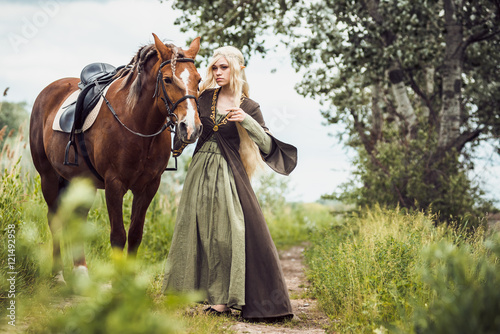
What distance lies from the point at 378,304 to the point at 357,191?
581cm

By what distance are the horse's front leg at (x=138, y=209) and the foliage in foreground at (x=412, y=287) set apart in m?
1.91

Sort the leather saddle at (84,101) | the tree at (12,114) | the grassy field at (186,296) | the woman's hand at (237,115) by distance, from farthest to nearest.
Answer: the tree at (12,114) → the leather saddle at (84,101) → the woman's hand at (237,115) → the grassy field at (186,296)

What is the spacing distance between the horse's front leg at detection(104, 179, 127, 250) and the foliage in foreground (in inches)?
78.7

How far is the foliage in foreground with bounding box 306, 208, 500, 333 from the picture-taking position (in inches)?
74.5

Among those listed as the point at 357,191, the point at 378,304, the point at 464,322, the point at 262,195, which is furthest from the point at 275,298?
the point at 262,195

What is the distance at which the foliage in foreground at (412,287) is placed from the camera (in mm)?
1892

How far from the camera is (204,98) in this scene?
419 cm

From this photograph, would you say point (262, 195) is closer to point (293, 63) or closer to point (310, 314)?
point (293, 63)

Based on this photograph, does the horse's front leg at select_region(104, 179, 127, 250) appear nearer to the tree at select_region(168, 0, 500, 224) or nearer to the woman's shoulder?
the woman's shoulder

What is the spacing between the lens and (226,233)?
12.8 feet

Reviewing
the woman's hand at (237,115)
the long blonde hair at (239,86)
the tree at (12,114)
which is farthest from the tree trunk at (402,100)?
the tree at (12,114)

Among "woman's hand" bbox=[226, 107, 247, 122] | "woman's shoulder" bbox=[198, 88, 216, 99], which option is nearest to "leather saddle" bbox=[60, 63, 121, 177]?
"woman's shoulder" bbox=[198, 88, 216, 99]

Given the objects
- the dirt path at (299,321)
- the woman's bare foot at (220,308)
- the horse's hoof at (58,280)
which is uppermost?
the horse's hoof at (58,280)
